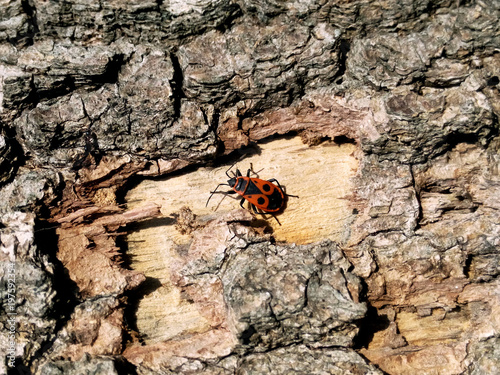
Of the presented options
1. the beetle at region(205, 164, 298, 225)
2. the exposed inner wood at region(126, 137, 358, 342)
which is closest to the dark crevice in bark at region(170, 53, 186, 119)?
the exposed inner wood at region(126, 137, 358, 342)

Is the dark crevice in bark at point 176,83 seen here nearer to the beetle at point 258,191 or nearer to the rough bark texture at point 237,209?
the rough bark texture at point 237,209

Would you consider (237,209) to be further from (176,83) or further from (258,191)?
(176,83)

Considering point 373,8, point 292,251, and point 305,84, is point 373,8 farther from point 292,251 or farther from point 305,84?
point 292,251

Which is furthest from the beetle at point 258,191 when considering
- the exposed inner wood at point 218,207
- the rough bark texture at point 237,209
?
the rough bark texture at point 237,209

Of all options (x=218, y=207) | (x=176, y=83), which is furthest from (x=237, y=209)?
(x=176, y=83)

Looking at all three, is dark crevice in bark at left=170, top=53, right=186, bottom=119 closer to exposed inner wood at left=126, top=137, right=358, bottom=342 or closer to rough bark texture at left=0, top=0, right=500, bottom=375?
rough bark texture at left=0, top=0, right=500, bottom=375

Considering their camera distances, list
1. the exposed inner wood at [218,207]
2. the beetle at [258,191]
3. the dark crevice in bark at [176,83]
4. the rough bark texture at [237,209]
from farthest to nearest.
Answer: the beetle at [258,191] → the exposed inner wood at [218,207] → the dark crevice in bark at [176,83] → the rough bark texture at [237,209]

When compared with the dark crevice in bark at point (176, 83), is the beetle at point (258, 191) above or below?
below
